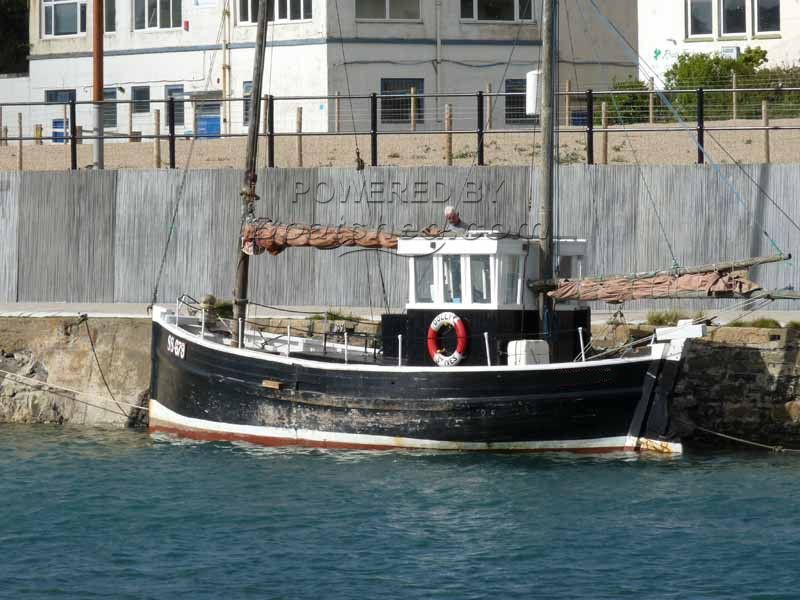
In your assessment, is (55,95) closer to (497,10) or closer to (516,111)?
(497,10)

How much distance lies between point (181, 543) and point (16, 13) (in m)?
41.5

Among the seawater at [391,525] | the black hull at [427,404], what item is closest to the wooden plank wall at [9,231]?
the seawater at [391,525]

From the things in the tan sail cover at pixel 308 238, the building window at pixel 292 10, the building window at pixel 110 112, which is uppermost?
the building window at pixel 292 10

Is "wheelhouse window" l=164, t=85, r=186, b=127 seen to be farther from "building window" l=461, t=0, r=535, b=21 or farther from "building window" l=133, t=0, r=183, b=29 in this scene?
"building window" l=461, t=0, r=535, b=21

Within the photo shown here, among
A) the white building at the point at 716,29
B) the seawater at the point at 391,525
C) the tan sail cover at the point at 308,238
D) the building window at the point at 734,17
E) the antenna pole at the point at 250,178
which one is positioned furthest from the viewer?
the building window at the point at 734,17

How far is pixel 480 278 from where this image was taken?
70.5 feet

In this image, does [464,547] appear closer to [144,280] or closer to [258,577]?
[258,577]

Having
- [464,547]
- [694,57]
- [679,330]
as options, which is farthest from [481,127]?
[694,57]

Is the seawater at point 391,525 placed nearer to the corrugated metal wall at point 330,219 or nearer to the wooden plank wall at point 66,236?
the corrugated metal wall at point 330,219

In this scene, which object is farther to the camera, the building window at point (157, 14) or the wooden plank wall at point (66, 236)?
the building window at point (157, 14)

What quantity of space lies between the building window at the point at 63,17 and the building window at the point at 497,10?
1186 cm

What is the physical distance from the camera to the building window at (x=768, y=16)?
38.5m

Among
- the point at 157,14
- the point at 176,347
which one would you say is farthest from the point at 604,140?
the point at 157,14

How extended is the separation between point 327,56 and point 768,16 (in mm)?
11399
